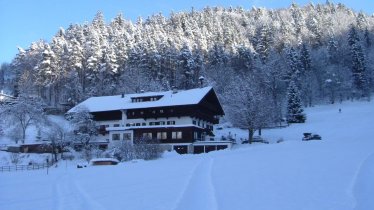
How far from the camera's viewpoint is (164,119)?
194 ft

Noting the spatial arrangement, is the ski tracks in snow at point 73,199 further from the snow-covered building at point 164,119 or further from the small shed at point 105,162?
the snow-covered building at point 164,119

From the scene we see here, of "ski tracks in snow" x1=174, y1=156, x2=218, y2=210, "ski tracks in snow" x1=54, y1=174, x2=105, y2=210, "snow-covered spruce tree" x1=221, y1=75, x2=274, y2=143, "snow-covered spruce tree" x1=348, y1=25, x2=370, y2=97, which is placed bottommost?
"ski tracks in snow" x1=54, y1=174, x2=105, y2=210

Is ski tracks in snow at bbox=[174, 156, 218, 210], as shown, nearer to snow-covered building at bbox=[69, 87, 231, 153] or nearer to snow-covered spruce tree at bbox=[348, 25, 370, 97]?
snow-covered building at bbox=[69, 87, 231, 153]

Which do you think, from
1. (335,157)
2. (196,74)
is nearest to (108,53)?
(196,74)

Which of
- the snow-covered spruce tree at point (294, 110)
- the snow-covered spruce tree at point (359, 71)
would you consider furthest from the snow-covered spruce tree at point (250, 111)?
the snow-covered spruce tree at point (359, 71)

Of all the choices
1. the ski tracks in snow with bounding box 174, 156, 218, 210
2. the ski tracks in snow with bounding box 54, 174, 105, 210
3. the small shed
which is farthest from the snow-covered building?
the ski tracks in snow with bounding box 54, 174, 105, 210

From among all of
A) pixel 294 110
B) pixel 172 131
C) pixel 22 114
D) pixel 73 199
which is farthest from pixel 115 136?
pixel 73 199

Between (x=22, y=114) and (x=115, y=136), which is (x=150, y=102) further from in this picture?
(x=22, y=114)

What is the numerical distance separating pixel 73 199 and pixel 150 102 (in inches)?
1760

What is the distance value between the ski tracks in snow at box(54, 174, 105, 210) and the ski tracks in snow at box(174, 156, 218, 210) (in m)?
2.89

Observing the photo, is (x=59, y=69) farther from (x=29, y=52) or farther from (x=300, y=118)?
(x=300, y=118)

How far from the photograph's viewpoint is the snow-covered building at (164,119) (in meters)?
57.1

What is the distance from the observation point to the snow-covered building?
57062 millimetres

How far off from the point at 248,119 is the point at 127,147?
20183 mm
